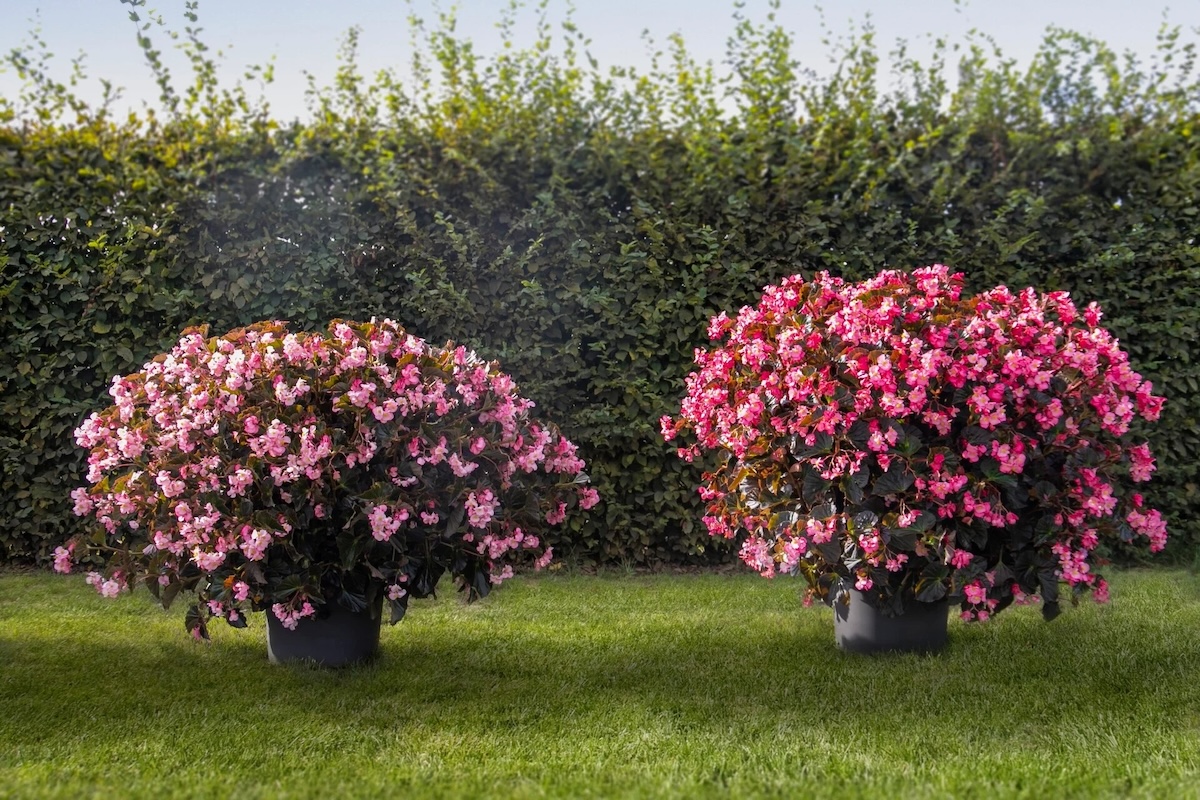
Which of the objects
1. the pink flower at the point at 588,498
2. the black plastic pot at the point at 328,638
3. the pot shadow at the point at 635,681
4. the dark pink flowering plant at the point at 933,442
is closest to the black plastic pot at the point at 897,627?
the pot shadow at the point at 635,681

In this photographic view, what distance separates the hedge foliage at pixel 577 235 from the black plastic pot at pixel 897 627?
201 cm

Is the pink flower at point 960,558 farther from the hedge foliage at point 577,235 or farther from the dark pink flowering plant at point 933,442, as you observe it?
the hedge foliage at point 577,235

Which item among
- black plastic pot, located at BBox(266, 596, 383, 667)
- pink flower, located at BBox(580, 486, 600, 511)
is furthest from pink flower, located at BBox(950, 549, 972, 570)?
black plastic pot, located at BBox(266, 596, 383, 667)

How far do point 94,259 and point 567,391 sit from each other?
3.15 metres

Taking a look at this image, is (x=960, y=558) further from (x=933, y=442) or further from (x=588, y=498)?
(x=588, y=498)

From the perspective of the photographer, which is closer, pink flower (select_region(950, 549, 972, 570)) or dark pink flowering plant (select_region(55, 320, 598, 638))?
dark pink flowering plant (select_region(55, 320, 598, 638))

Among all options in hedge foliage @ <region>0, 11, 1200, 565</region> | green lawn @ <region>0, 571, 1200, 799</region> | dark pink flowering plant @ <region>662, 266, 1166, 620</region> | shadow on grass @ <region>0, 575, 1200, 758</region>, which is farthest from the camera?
hedge foliage @ <region>0, 11, 1200, 565</region>

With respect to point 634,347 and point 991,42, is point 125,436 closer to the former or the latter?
point 634,347

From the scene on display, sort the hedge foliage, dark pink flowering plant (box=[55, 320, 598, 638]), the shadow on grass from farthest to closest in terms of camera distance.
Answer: the hedge foliage, dark pink flowering plant (box=[55, 320, 598, 638]), the shadow on grass

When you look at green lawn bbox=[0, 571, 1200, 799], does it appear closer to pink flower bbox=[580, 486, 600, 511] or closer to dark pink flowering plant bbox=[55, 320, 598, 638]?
dark pink flowering plant bbox=[55, 320, 598, 638]

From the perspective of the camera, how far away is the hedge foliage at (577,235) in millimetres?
6363

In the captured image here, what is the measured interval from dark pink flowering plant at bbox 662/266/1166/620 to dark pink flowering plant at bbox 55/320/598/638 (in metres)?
1.06

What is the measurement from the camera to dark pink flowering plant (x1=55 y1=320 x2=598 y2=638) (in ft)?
12.6

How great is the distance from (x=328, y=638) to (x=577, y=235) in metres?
3.12
